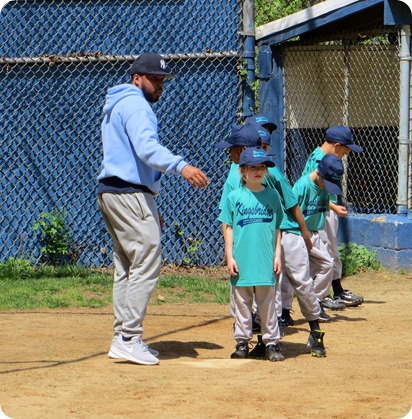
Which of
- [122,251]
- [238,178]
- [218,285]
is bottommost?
[218,285]

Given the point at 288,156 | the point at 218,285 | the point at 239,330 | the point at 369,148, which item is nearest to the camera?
the point at 239,330

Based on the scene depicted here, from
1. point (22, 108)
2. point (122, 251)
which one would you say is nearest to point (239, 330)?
point (122, 251)

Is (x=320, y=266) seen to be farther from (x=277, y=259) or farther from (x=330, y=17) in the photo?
(x=330, y=17)

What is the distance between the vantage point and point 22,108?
9797 mm

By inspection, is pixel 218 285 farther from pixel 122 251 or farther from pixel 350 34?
pixel 350 34

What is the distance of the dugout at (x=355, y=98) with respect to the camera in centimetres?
999

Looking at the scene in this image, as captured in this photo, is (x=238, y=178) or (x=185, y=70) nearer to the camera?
(x=238, y=178)

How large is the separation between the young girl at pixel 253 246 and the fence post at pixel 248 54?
12.6 feet

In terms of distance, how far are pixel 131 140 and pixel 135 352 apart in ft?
4.43

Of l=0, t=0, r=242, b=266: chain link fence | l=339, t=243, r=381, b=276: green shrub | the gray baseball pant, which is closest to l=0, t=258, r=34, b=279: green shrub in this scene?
l=0, t=0, r=242, b=266: chain link fence

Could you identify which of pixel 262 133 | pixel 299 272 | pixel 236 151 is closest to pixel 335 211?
pixel 299 272

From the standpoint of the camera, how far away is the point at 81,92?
9.84m

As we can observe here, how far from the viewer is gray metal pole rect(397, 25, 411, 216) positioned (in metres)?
9.98

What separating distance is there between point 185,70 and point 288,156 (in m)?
1.54
